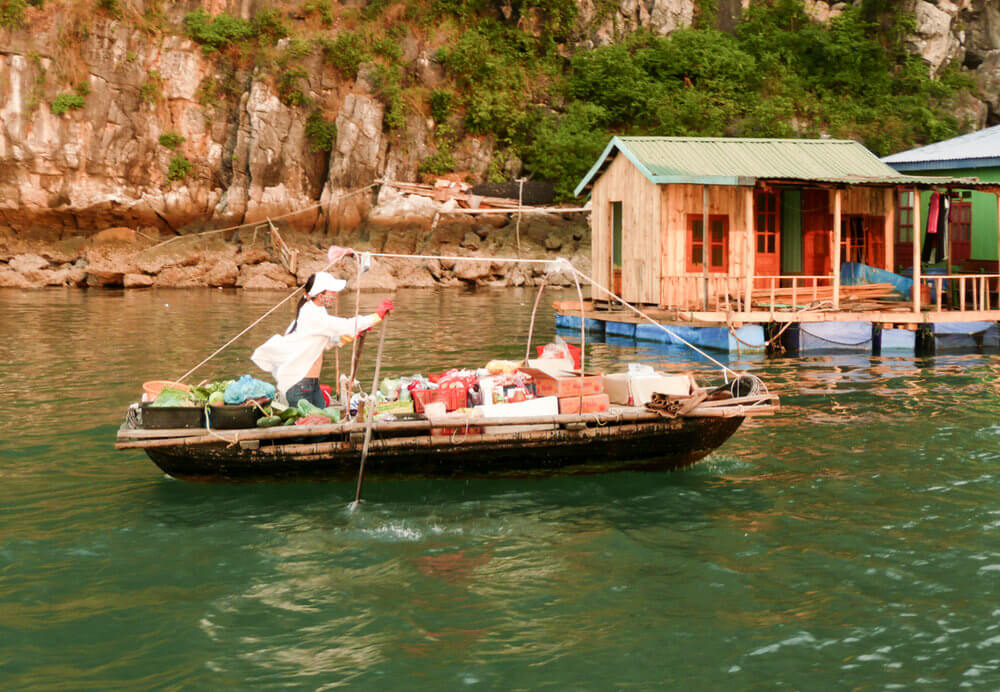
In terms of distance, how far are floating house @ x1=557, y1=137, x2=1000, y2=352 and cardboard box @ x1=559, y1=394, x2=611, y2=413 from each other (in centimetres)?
968

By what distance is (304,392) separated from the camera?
10.4 metres

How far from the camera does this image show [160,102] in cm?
4278

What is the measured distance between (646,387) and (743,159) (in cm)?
1371

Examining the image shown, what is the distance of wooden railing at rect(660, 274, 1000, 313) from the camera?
822 inches

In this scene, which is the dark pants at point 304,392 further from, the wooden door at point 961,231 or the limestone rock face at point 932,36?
the limestone rock face at point 932,36

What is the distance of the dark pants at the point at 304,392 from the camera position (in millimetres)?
10359

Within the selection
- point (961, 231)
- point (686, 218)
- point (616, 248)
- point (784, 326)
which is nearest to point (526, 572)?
point (784, 326)

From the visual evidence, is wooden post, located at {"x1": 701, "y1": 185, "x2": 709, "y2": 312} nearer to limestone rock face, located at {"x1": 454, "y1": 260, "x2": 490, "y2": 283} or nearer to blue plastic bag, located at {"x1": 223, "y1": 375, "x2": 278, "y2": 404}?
blue plastic bag, located at {"x1": 223, "y1": 375, "x2": 278, "y2": 404}

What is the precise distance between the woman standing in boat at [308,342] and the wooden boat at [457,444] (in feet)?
2.95

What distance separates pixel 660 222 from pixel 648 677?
54.6 feet

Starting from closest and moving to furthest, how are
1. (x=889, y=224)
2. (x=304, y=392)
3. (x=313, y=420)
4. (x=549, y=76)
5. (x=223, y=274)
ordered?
1. (x=313, y=420)
2. (x=304, y=392)
3. (x=889, y=224)
4. (x=223, y=274)
5. (x=549, y=76)

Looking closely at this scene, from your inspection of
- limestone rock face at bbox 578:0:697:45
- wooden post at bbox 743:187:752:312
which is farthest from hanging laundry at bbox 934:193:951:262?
limestone rock face at bbox 578:0:697:45

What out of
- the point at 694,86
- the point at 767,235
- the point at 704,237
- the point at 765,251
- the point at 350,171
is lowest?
the point at 765,251

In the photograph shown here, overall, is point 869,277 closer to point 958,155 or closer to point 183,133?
point 958,155
